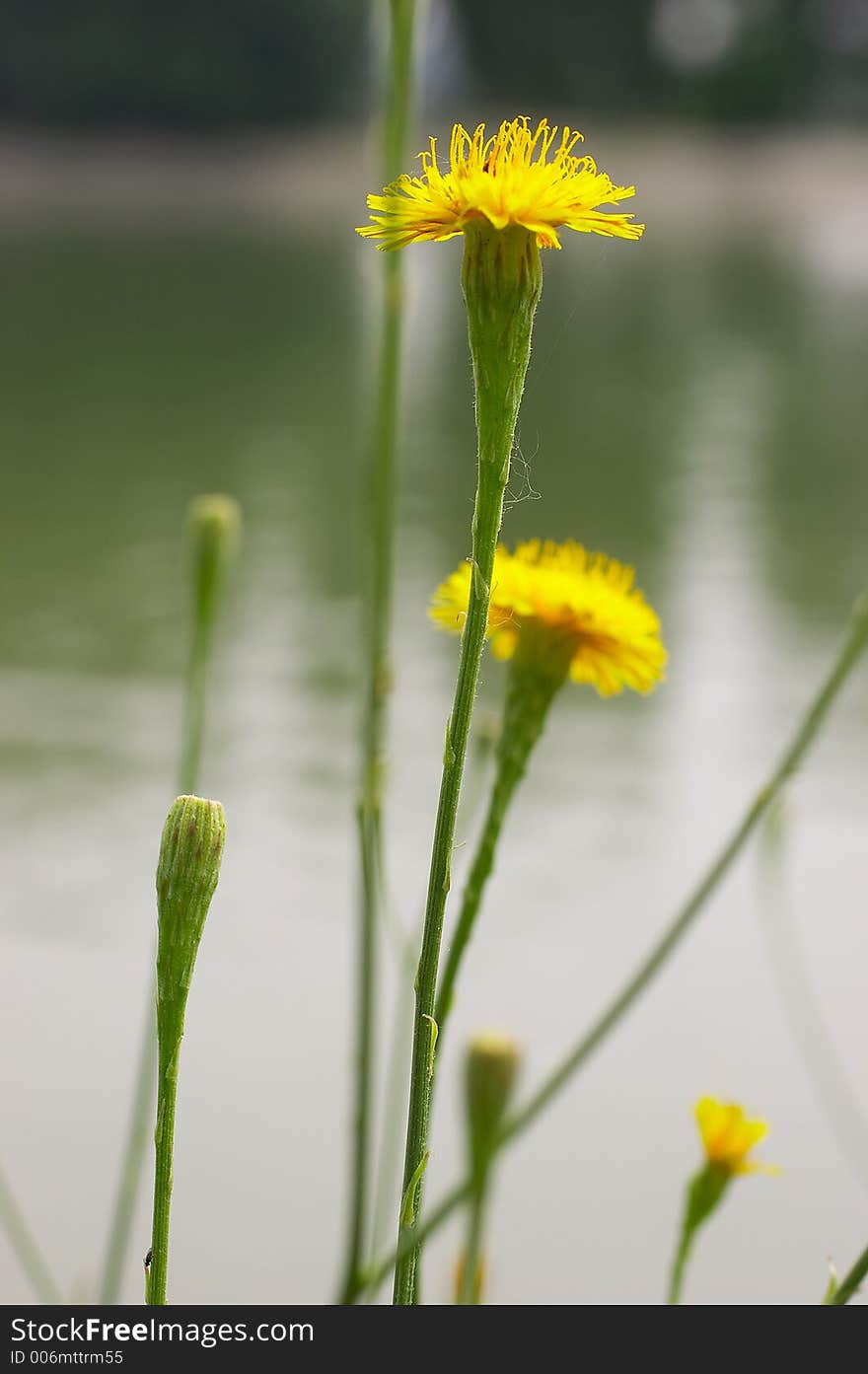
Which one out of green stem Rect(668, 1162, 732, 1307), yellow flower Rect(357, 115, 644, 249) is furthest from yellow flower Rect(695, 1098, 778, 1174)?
yellow flower Rect(357, 115, 644, 249)

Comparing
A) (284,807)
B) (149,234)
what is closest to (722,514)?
(284,807)

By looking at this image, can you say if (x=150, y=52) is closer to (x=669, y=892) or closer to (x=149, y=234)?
(x=149, y=234)

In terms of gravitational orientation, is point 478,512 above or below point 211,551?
below

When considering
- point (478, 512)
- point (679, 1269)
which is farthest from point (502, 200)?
point (679, 1269)

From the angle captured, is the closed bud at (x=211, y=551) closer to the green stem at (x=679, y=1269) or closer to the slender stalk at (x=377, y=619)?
the slender stalk at (x=377, y=619)

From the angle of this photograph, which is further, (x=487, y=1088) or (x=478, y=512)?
(x=487, y=1088)

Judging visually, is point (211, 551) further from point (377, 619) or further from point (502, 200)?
point (502, 200)
